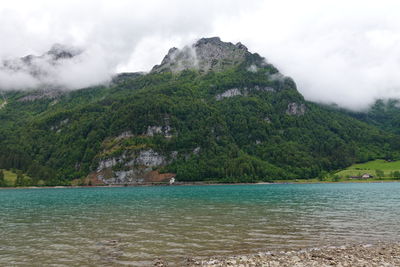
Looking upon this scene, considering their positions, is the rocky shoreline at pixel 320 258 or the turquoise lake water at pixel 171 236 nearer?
the rocky shoreline at pixel 320 258

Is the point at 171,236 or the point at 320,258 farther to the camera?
the point at 171,236

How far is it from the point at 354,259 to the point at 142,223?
1038 inches

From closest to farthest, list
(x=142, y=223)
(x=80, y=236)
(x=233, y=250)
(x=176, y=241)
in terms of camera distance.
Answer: (x=233, y=250)
(x=176, y=241)
(x=80, y=236)
(x=142, y=223)

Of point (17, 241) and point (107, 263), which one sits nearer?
point (107, 263)

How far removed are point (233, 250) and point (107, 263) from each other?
9987 millimetres

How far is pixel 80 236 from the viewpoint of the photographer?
107 feet

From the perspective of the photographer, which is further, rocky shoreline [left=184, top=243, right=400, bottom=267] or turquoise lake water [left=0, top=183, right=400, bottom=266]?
turquoise lake water [left=0, top=183, right=400, bottom=266]

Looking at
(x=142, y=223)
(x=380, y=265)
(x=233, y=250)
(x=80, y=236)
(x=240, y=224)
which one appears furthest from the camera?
(x=142, y=223)

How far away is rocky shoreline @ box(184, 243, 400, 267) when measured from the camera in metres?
21.0

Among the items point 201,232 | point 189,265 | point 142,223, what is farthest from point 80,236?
point 189,265

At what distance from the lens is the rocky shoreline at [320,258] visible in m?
21.0

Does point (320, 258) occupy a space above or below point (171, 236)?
above

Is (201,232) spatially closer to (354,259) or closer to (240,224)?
(240,224)

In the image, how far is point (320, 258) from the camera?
2220 centimetres
